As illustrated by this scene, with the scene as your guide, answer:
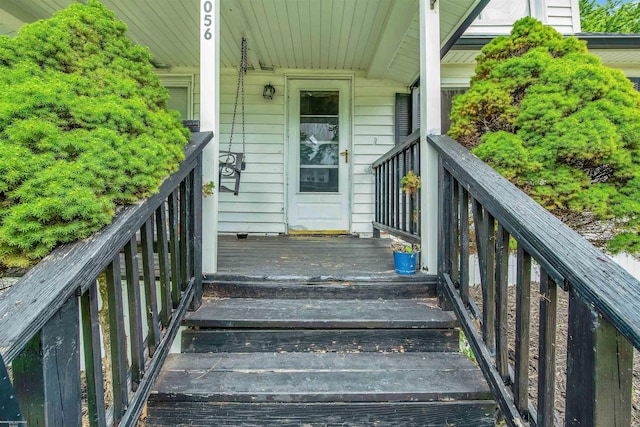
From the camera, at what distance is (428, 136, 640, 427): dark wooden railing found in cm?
88

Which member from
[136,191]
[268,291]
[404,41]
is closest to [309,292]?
[268,291]

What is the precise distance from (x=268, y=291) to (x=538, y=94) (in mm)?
1959

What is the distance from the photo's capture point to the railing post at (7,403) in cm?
69

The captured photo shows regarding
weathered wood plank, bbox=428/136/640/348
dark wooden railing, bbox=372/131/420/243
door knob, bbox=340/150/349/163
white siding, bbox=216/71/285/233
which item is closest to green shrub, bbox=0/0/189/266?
weathered wood plank, bbox=428/136/640/348

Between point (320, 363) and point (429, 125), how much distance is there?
155 centimetres

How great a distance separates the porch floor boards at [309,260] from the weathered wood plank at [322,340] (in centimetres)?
37

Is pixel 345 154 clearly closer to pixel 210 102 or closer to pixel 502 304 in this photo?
pixel 210 102

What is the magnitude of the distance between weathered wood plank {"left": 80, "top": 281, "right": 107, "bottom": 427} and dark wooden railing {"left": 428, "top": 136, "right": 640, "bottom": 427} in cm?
140

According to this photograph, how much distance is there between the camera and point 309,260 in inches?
101

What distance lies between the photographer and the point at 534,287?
3.38 m

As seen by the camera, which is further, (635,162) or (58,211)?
(635,162)

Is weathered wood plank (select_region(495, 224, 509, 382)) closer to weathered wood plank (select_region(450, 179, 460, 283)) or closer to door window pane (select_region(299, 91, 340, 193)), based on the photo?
weathered wood plank (select_region(450, 179, 460, 283))

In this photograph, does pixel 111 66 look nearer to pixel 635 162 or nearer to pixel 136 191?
pixel 136 191

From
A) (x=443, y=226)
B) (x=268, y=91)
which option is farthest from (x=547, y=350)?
(x=268, y=91)
